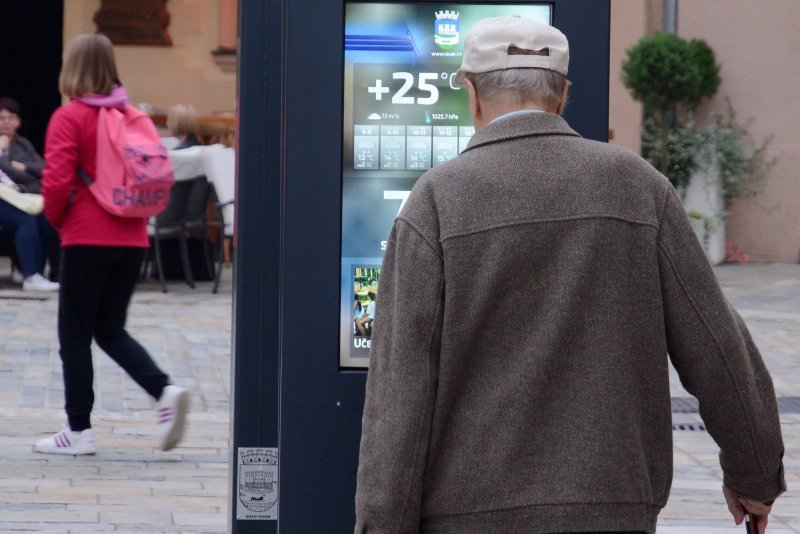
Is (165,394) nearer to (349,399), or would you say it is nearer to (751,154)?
(349,399)

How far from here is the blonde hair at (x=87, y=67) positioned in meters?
5.80

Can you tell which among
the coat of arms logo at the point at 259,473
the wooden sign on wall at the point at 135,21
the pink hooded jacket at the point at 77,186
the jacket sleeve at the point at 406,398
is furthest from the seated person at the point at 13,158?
the jacket sleeve at the point at 406,398

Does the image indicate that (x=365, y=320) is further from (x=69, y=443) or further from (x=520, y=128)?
(x=69, y=443)

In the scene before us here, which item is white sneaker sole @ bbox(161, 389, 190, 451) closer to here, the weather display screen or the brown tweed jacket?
the weather display screen

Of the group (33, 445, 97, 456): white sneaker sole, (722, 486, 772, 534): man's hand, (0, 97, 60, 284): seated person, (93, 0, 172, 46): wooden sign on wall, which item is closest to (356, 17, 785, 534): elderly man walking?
(722, 486, 772, 534): man's hand

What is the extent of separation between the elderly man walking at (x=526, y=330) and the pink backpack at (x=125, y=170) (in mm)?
3476

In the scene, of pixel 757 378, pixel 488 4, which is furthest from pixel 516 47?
pixel 488 4

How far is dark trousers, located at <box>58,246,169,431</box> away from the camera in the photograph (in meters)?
5.70

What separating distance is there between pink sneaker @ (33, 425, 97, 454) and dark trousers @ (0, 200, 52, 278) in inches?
220

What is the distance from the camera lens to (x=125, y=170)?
19.0 ft

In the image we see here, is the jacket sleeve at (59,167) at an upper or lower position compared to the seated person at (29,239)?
upper

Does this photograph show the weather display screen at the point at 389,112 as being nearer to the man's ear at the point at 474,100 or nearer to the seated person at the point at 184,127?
the man's ear at the point at 474,100

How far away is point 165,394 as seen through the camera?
5758mm

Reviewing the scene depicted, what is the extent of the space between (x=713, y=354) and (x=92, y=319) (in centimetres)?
379
